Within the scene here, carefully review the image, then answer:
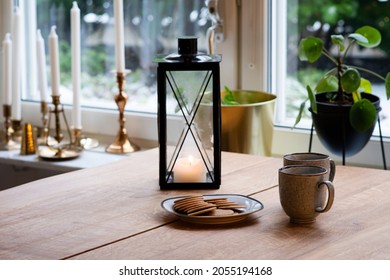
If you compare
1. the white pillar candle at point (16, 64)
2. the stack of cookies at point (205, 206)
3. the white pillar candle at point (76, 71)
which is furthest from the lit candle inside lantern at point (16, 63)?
the stack of cookies at point (205, 206)

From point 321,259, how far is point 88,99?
1.54 m

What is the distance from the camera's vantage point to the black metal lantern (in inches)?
60.7

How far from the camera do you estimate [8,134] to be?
249cm

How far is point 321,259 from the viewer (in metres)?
1.19

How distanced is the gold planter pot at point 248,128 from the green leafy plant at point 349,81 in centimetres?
11

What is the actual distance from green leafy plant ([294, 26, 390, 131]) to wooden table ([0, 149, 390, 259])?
15cm

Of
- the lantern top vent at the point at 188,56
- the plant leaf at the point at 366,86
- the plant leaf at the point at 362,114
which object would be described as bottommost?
the plant leaf at the point at 362,114

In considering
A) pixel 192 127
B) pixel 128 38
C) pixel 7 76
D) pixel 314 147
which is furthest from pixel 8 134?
pixel 192 127

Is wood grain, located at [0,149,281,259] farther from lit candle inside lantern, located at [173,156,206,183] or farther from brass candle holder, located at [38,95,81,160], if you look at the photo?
brass candle holder, located at [38,95,81,160]

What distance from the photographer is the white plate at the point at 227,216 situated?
1357mm

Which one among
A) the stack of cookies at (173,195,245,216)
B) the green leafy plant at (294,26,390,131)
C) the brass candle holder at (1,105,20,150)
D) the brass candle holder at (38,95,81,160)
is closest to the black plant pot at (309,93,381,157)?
the green leafy plant at (294,26,390,131)

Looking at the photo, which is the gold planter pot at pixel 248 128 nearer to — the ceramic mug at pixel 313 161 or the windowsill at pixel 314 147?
the windowsill at pixel 314 147

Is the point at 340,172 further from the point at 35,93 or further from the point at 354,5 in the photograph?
the point at 35,93
